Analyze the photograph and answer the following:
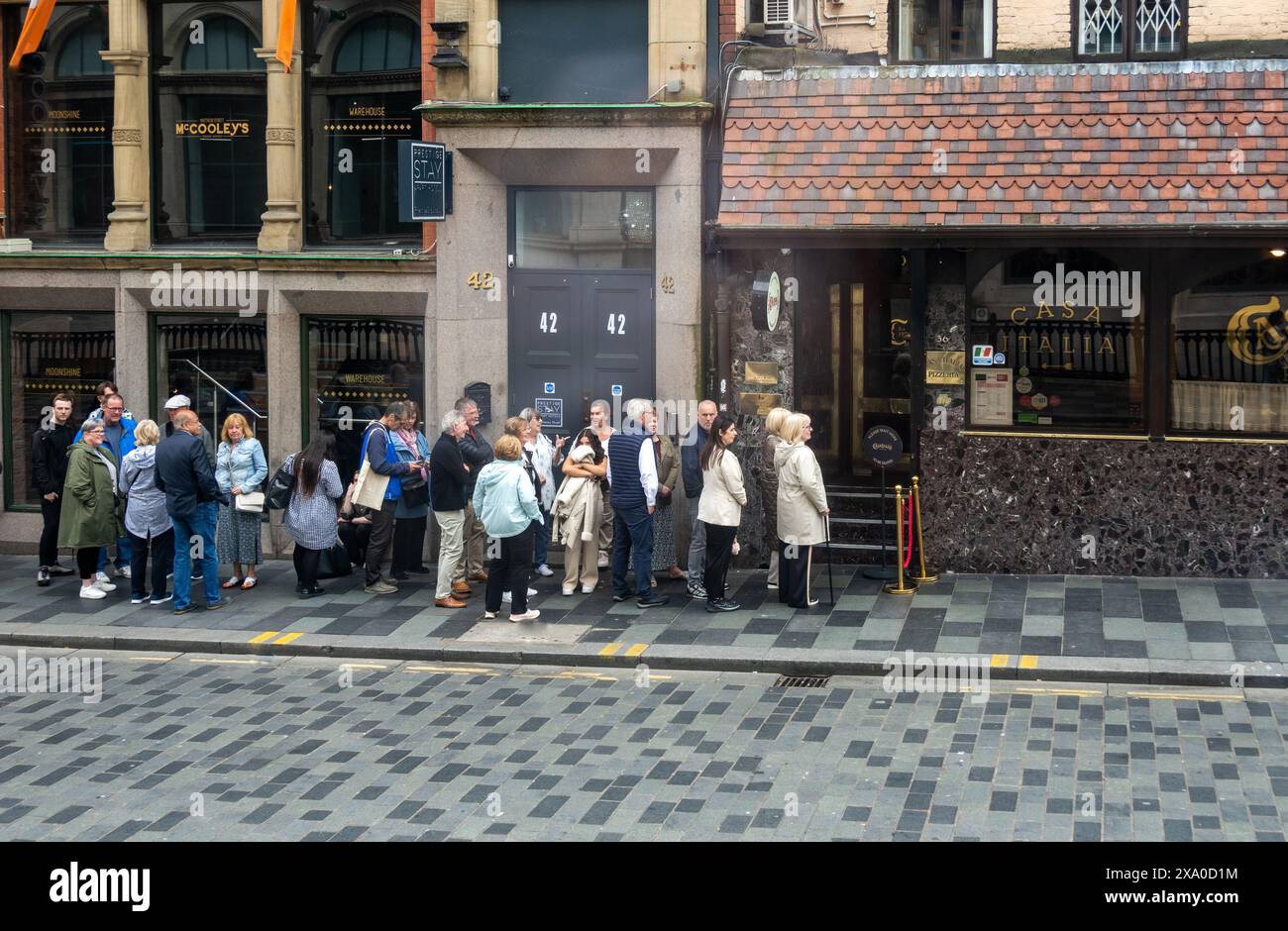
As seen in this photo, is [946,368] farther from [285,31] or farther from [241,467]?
[285,31]

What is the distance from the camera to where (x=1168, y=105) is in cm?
1482

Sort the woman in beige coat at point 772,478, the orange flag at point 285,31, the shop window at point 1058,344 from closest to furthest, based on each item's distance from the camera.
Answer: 1. the woman in beige coat at point 772,478
2. the shop window at point 1058,344
3. the orange flag at point 285,31

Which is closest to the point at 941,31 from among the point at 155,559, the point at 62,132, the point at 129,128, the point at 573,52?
the point at 573,52

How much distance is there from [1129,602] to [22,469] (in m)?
12.5

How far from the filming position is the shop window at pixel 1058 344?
1530 centimetres

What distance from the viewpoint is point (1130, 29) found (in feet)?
50.0

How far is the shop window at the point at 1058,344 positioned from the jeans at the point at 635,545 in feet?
12.0

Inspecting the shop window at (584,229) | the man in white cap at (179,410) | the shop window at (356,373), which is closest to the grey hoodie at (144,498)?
the man in white cap at (179,410)

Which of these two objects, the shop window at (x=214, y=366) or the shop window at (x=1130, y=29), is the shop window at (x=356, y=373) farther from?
the shop window at (x=1130, y=29)

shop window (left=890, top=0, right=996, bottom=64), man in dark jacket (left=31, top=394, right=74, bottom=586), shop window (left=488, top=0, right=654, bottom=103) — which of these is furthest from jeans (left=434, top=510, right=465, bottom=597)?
shop window (left=890, top=0, right=996, bottom=64)

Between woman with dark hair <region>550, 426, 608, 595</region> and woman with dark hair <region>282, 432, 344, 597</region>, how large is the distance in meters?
2.19

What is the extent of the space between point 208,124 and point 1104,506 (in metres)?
10.8
